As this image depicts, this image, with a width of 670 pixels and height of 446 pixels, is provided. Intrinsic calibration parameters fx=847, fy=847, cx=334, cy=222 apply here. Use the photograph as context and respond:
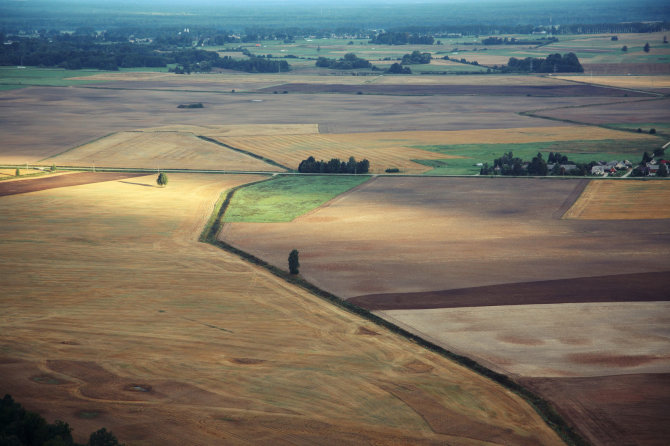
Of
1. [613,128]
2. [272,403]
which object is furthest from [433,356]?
[613,128]

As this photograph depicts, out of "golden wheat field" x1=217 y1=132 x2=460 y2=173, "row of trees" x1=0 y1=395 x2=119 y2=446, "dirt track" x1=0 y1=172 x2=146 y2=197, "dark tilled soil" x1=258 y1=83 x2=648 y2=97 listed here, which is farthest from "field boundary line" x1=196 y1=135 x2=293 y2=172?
"row of trees" x1=0 y1=395 x2=119 y2=446

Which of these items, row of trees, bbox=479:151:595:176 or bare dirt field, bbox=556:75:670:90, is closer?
row of trees, bbox=479:151:595:176

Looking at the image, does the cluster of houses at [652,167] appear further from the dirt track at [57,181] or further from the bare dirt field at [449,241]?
the dirt track at [57,181]

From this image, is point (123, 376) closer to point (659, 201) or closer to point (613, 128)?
point (659, 201)

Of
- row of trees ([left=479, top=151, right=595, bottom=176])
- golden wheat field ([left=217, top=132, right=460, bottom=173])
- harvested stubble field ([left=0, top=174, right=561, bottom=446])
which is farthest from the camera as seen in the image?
golden wheat field ([left=217, top=132, right=460, bottom=173])

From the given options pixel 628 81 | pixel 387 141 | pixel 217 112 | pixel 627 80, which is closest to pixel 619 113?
pixel 387 141

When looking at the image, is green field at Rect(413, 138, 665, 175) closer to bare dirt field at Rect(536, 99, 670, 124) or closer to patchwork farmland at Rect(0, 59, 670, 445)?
patchwork farmland at Rect(0, 59, 670, 445)
